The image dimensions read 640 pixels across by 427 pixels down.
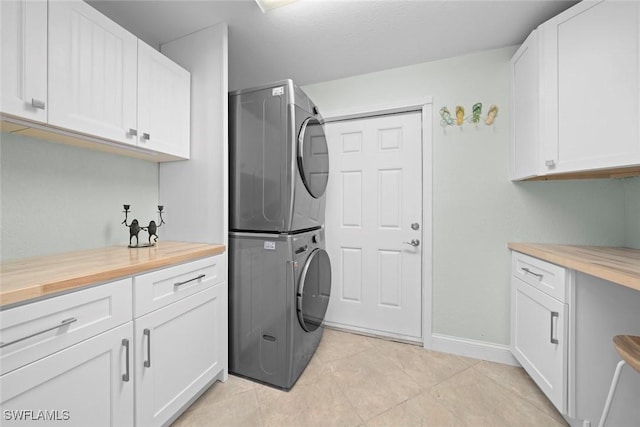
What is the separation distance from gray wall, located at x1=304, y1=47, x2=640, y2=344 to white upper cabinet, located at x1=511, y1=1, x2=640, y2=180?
267mm

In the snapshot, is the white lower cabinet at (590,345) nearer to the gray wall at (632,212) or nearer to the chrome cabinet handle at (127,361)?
the gray wall at (632,212)

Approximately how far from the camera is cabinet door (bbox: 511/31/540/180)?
5.13 ft

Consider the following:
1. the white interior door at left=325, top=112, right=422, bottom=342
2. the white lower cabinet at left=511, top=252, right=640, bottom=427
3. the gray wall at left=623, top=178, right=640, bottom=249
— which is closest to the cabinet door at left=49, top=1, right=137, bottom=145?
the white interior door at left=325, top=112, right=422, bottom=342

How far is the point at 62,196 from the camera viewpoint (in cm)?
133

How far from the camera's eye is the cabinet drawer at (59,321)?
0.70 m

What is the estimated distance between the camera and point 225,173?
1.61 m

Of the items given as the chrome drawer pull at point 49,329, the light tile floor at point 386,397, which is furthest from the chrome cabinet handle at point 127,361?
the light tile floor at point 386,397

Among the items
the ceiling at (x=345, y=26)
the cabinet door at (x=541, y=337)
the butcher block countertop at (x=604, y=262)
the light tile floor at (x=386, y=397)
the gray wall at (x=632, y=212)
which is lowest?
the light tile floor at (x=386, y=397)

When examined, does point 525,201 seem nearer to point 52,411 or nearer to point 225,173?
point 225,173

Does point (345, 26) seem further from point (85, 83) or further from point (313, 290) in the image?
point (313, 290)

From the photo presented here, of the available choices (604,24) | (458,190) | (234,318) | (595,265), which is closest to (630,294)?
(595,265)

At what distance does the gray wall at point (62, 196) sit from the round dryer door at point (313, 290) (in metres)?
1.22

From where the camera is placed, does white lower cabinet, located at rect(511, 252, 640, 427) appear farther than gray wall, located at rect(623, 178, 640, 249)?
No

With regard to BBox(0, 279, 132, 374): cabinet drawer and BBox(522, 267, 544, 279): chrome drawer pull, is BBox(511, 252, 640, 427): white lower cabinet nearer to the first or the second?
BBox(522, 267, 544, 279): chrome drawer pull
